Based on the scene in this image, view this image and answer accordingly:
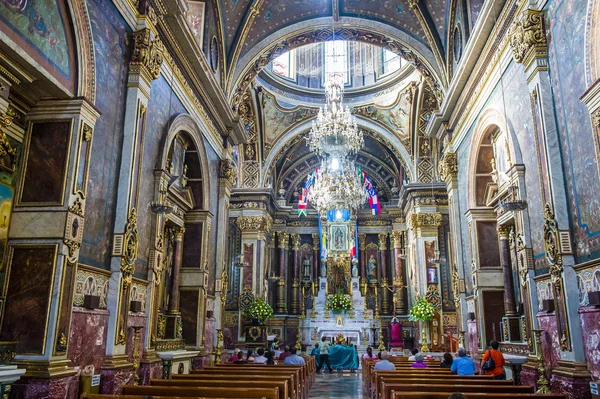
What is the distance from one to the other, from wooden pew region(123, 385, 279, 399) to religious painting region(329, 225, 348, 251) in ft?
68.6

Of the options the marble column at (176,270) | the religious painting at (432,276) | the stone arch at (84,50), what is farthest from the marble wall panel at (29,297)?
the religious painting at (432,276)

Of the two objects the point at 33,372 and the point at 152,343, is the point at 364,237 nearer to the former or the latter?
the point at 152,343

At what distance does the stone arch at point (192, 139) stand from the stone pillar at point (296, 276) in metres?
14.3

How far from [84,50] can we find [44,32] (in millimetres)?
772

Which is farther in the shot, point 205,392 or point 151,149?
point 151,149

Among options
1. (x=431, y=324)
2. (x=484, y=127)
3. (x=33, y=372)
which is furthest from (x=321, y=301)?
→ (x=33, y=372)

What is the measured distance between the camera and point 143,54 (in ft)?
28.4

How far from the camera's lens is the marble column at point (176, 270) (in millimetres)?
11838

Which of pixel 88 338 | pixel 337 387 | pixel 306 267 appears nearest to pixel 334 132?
pixel 337 387

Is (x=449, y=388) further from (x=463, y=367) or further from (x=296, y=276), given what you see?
(x=296, y=276)

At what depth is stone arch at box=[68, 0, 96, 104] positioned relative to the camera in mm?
6973

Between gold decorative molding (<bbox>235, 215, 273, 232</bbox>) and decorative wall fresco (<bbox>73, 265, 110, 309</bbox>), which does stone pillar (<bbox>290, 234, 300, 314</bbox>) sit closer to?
gold decorative molding (<bbox>235, 215, 273, 232</bbox>)

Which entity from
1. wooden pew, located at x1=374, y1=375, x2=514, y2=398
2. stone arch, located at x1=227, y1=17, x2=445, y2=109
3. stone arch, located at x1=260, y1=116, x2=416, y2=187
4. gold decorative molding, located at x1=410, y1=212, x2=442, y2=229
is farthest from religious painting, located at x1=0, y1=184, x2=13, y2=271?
gold decorative molding, located at x1=410, y1=212, x2=442, y2=229

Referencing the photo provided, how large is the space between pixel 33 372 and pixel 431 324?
54.7ft
